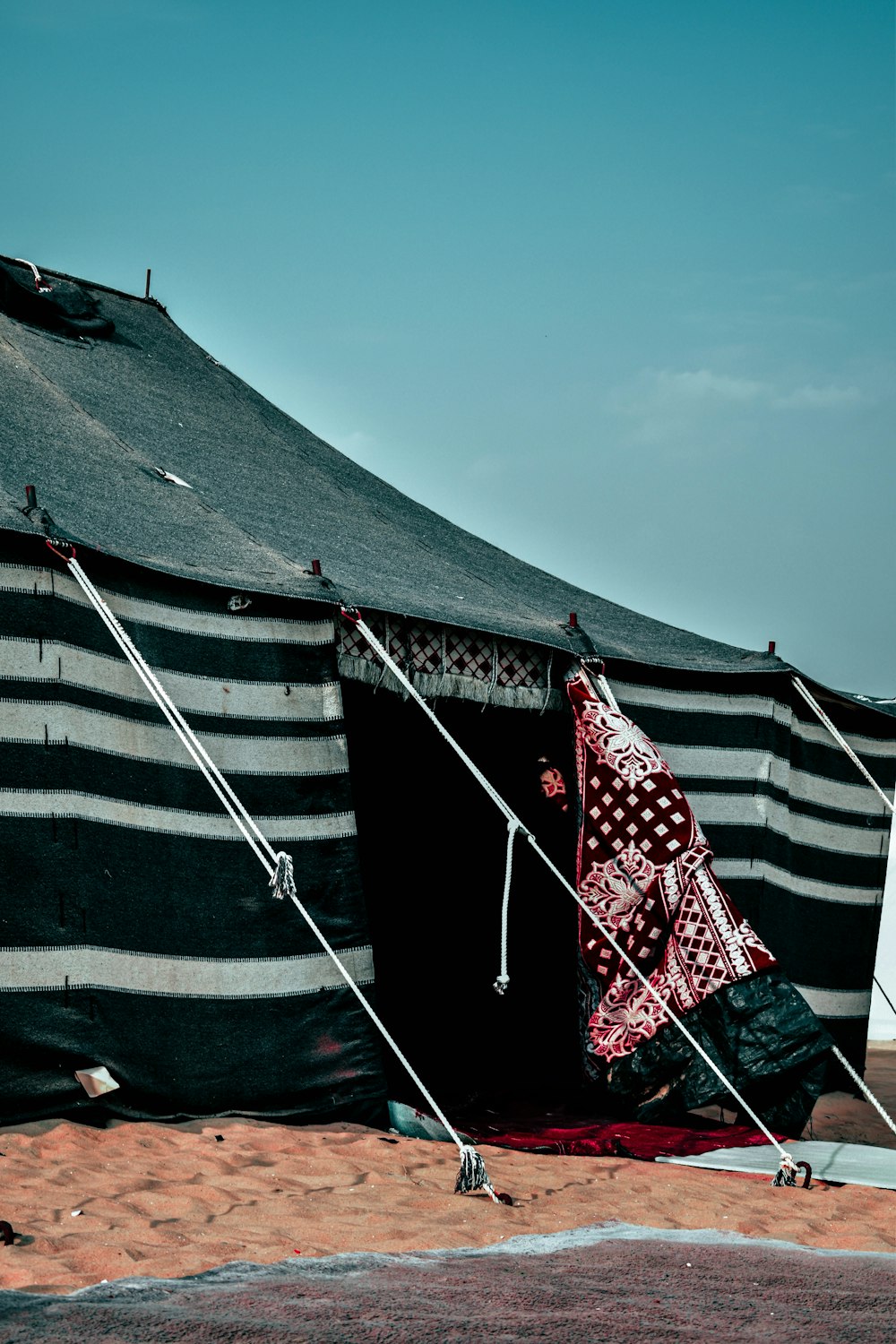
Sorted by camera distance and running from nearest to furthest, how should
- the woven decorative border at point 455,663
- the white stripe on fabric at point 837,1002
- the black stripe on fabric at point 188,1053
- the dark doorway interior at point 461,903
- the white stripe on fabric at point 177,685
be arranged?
1. the black stripe on fabric at point 188,1053
2. the white stripe on fabric at point 177,685
3. the woven decorative border at point 455,663
4. the dark doorway interior at point 461,903
5. the white stripe on fabric at point 837,1002

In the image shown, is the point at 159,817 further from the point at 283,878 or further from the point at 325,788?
the point at 325,788

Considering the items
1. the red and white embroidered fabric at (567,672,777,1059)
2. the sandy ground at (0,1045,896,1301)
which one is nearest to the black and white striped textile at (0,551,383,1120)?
the sandy ground at (0,1045,896,1301)

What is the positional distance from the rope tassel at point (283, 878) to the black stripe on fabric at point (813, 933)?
1989 millimetres

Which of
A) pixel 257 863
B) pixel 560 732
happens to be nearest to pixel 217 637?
pixel 257 863

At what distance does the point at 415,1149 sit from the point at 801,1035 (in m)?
1.25

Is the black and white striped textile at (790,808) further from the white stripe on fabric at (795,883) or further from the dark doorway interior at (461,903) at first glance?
the dark doorway interior at (461,903)

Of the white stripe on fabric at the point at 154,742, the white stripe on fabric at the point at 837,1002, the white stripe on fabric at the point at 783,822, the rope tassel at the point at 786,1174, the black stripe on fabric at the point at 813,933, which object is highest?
the white stripe on fabric at the point at 154,742

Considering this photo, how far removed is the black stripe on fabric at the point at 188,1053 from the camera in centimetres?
346

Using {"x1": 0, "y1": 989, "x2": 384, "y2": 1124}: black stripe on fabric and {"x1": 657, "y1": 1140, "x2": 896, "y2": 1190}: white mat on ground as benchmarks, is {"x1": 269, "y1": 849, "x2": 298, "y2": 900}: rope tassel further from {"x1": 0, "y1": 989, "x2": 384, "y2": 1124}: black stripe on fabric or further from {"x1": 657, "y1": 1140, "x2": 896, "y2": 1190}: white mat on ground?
{"x1": 657, "y1": 1140, "x2": 896, "y2": 1190}: white mat on ground

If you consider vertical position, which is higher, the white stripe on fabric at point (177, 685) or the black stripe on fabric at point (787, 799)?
the white stripe on fabric at point (177, 685)

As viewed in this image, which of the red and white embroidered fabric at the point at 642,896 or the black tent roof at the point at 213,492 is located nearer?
the red and white embroidered fabric at the point at 642,896

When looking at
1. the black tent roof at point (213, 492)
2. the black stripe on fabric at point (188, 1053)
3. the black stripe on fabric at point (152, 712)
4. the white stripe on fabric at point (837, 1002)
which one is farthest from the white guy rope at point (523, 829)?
the white stripe on fabric at point (837, 1002)

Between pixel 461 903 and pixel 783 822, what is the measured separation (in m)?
1.37

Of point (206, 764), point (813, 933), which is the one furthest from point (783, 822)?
point (206, 764)
